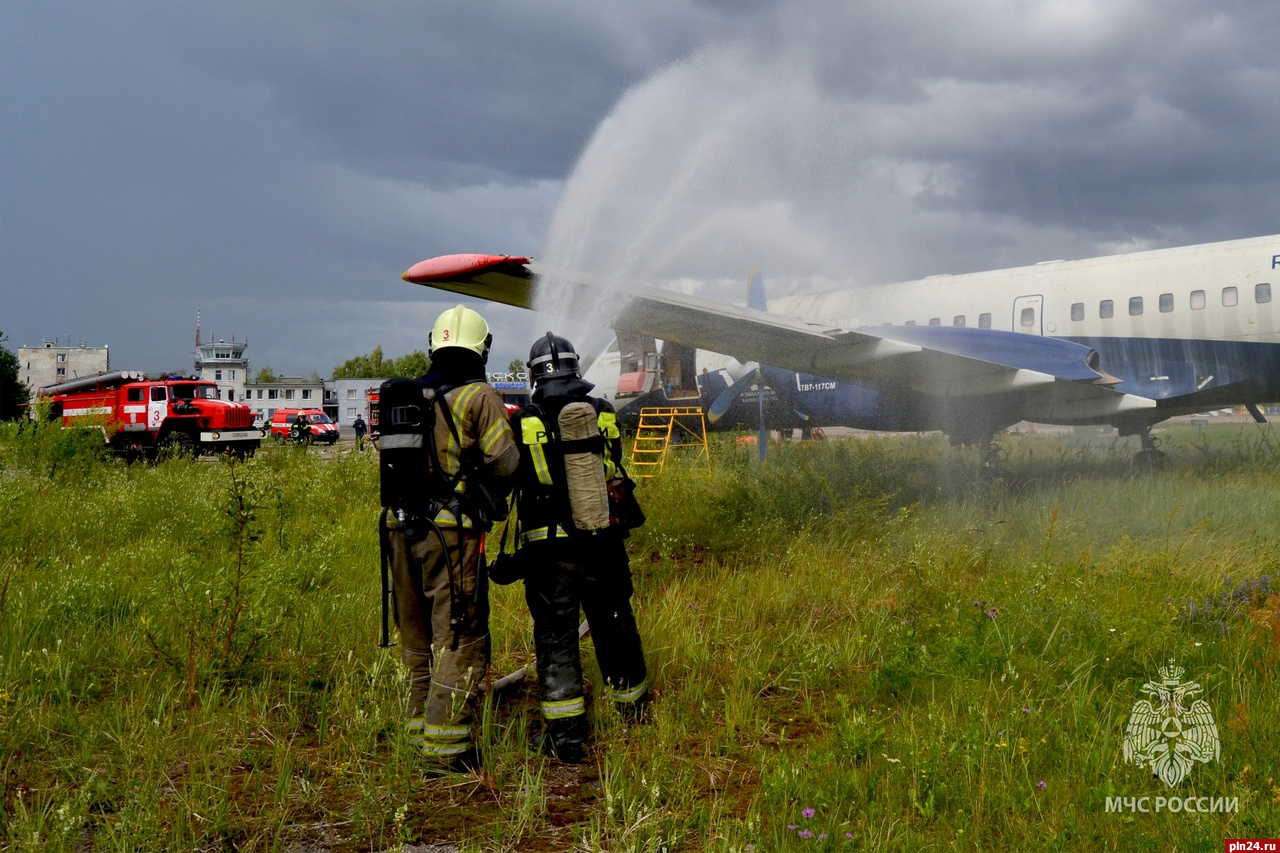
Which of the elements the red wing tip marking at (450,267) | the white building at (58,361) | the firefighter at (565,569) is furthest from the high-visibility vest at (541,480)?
the white building at (58,361)

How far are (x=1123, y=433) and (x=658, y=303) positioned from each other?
8.86 m

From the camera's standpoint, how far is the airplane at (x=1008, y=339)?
9555mm

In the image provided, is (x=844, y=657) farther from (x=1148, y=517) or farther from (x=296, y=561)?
(x=1148, y=517)

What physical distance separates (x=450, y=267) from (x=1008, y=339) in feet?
24.7

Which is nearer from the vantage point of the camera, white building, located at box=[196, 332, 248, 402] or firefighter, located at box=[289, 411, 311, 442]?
firefighter, located at box=[289, 411, 311, 442]

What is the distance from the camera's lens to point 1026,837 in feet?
9.27

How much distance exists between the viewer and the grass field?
9.95 feet

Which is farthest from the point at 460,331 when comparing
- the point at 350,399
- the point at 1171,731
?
the point at 350,399

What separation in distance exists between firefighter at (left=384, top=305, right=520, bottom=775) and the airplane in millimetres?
3726

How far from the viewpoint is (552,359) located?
168 inches

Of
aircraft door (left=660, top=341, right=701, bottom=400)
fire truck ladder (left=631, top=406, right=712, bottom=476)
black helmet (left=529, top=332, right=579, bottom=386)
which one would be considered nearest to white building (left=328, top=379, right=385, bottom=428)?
fire truck ladder (left=631, top=406, right=712, bottom=476)

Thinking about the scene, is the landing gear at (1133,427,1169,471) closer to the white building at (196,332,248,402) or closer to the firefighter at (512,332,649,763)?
the firefighter at (512,332,649,763)

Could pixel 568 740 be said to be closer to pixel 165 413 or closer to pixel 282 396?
pixel 165 413

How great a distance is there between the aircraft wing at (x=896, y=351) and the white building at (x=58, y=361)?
358ft
